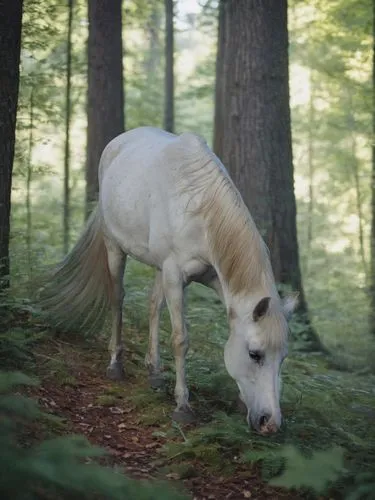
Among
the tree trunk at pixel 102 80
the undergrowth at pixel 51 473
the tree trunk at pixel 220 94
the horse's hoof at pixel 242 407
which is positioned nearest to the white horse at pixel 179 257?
the horse's hoof at pixel 242 407

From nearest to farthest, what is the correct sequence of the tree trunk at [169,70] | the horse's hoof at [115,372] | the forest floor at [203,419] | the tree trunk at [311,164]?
the forest floor at [203,419], the horse's hoof at [115,372], the tree trunk at [169,70], the tree trunk at [311,164]

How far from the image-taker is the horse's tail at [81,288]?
6797 mm

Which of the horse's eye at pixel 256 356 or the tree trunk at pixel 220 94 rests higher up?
the tree trunk at pixel 220 94

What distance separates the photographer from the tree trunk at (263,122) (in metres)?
8.97

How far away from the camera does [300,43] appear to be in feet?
64.0

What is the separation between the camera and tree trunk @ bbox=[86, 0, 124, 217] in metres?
10.5

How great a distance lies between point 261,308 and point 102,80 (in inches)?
291

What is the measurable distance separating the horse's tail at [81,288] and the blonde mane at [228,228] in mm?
1941

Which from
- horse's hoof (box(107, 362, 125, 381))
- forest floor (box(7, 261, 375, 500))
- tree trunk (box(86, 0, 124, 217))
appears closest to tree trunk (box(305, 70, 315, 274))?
tree trunk (box(86, 0, 124, 217))

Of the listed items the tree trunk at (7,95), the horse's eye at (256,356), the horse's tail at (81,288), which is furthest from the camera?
the horse's tail at (81,288)

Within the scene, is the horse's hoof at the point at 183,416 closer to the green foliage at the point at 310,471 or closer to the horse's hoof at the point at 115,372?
the horse's hoof at the point at 115,372

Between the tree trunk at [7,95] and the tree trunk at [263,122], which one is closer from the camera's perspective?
the tree trunk at [7,95]

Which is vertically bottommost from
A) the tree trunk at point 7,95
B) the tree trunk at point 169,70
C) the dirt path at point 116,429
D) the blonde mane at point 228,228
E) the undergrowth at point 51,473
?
Result: the dirt path at point 116,429

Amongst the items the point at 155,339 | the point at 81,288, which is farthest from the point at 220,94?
the point at 155,339
